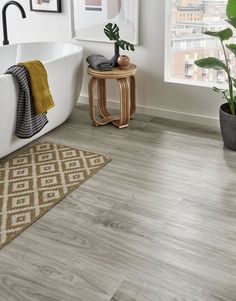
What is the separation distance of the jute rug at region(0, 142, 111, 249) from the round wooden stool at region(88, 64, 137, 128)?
2.10 ft

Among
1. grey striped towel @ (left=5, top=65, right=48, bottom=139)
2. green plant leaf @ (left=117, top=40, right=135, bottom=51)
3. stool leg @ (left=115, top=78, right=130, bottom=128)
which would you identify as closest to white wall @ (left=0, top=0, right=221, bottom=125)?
green plant leaf @ (left=117, top=40, right=135, bottom=51)

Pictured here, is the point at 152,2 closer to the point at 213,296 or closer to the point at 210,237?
the point at 210,237

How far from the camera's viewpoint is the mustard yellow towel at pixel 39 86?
9.75 feet

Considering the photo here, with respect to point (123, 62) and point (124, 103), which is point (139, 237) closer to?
point (124, 103)

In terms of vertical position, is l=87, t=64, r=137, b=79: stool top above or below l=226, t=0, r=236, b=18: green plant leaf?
below

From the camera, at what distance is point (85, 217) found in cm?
235

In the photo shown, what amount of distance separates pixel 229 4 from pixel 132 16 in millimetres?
1118

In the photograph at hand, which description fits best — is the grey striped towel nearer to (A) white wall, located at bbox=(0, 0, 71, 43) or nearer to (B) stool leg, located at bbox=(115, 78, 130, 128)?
(B) stool leg, located at bbox=(115, 78, 130, 128)

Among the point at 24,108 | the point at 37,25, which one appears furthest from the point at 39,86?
the point at 37,25

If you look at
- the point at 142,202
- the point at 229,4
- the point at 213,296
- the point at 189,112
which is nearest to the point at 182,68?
the point at 189,112

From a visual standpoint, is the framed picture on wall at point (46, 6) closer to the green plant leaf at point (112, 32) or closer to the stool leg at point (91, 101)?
the green plant leaf at point (112, 32)

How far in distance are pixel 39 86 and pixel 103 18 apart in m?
1.27

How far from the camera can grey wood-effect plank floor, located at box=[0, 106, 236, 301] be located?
5.93 ft

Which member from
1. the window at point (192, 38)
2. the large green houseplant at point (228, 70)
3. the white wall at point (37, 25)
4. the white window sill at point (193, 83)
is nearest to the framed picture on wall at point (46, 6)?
the white wall at point (37, 25)
